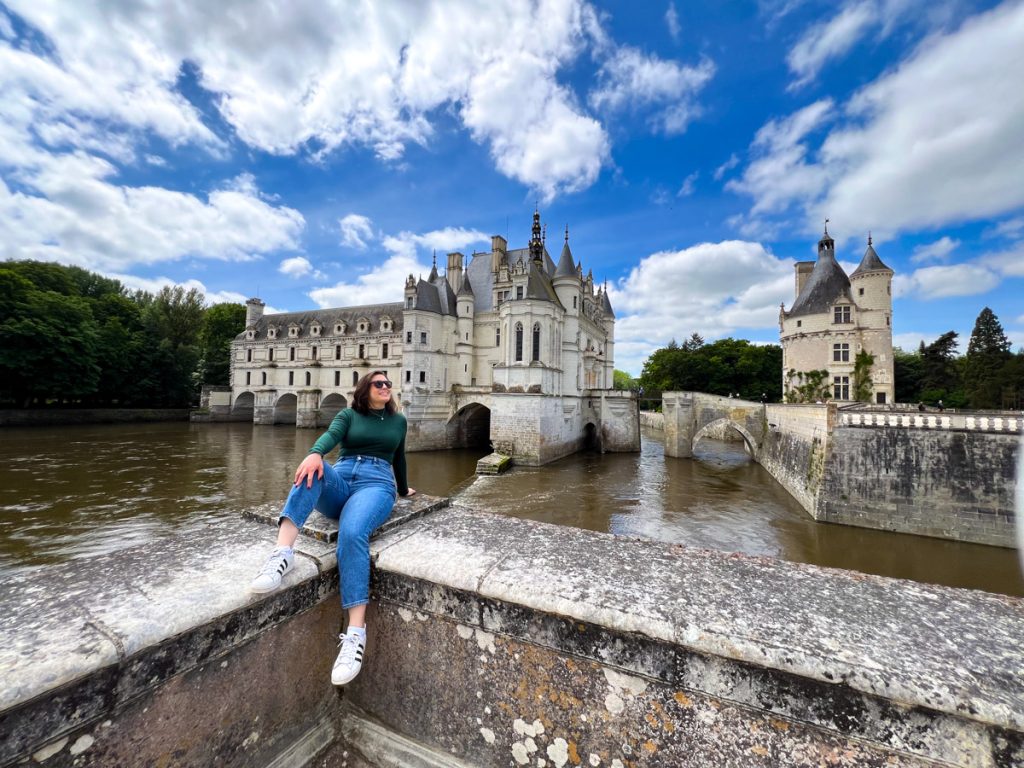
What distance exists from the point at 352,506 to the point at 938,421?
631 inches

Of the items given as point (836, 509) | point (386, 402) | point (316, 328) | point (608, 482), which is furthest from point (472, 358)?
point (386, 402)

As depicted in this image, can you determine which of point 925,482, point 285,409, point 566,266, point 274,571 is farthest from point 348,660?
point 285,409

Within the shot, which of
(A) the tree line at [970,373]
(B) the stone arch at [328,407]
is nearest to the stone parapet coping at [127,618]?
(B) the stone arch at [328,407]

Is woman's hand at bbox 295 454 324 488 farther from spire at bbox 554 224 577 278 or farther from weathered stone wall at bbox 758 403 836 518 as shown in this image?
spire at bbox 554 224 577 278

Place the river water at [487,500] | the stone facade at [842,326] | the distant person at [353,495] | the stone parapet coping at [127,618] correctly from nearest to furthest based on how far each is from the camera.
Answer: the stone parapet coping at [127,618]
the distant person at [353,495]
the river water at [487,500]
the stone facade at [842,326]

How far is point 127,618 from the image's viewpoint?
133 cm

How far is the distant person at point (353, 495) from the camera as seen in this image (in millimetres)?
1752

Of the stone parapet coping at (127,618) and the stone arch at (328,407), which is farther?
the stone arch at (328,407)

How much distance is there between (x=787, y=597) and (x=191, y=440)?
3470cm

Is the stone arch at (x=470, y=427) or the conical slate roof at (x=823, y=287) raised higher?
the conical slate roof at (x=823, y=287)

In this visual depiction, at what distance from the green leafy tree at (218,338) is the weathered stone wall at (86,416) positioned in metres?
6.43

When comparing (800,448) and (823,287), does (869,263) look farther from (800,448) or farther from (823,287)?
(800,448)

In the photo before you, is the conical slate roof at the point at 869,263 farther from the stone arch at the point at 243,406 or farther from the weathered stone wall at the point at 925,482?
the stone arch at the point at 243,406

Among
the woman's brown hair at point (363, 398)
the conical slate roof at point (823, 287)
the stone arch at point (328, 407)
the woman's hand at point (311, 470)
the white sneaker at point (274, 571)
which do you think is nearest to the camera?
the white sneaker at point (274, 571)
